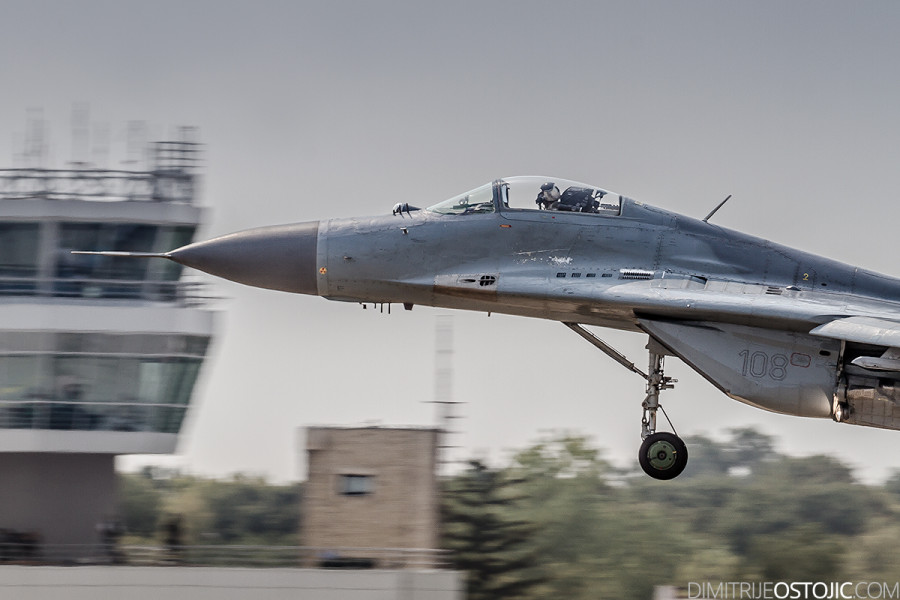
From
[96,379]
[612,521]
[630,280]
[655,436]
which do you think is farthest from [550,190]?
[612,521]

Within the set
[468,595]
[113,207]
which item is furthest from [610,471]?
[113,207]

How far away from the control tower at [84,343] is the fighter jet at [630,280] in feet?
52.1

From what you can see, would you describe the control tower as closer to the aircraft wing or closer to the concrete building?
the concrete building

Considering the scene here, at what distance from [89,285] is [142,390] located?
3.29 m

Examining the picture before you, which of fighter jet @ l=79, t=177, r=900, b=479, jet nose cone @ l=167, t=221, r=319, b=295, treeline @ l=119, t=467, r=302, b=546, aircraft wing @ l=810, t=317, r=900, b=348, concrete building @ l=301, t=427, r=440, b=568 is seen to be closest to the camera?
aircraft wing @ l=810, t=317, r=900, b=348

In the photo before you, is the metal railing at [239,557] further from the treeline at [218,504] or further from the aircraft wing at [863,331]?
the treeline at [218,504]

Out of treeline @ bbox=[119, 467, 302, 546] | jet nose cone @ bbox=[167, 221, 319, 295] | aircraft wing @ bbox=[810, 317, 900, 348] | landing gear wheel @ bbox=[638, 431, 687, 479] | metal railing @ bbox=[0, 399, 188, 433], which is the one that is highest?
jet nose cone @ bbox=[167, 221, 319, 295]

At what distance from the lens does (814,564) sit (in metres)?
58.6

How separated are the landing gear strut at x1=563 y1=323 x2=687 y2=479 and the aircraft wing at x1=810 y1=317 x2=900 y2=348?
2358 millimetres

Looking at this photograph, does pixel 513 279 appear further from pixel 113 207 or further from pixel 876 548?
pixel 876 548

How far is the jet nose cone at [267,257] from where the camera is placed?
1786 cm

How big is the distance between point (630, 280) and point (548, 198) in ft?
5.36

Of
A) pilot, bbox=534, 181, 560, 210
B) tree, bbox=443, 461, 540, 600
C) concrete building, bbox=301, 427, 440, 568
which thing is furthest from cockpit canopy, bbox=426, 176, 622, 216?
tree, bbox=443, 461, 540, 600

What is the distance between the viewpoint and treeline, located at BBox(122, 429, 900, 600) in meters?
52.6
